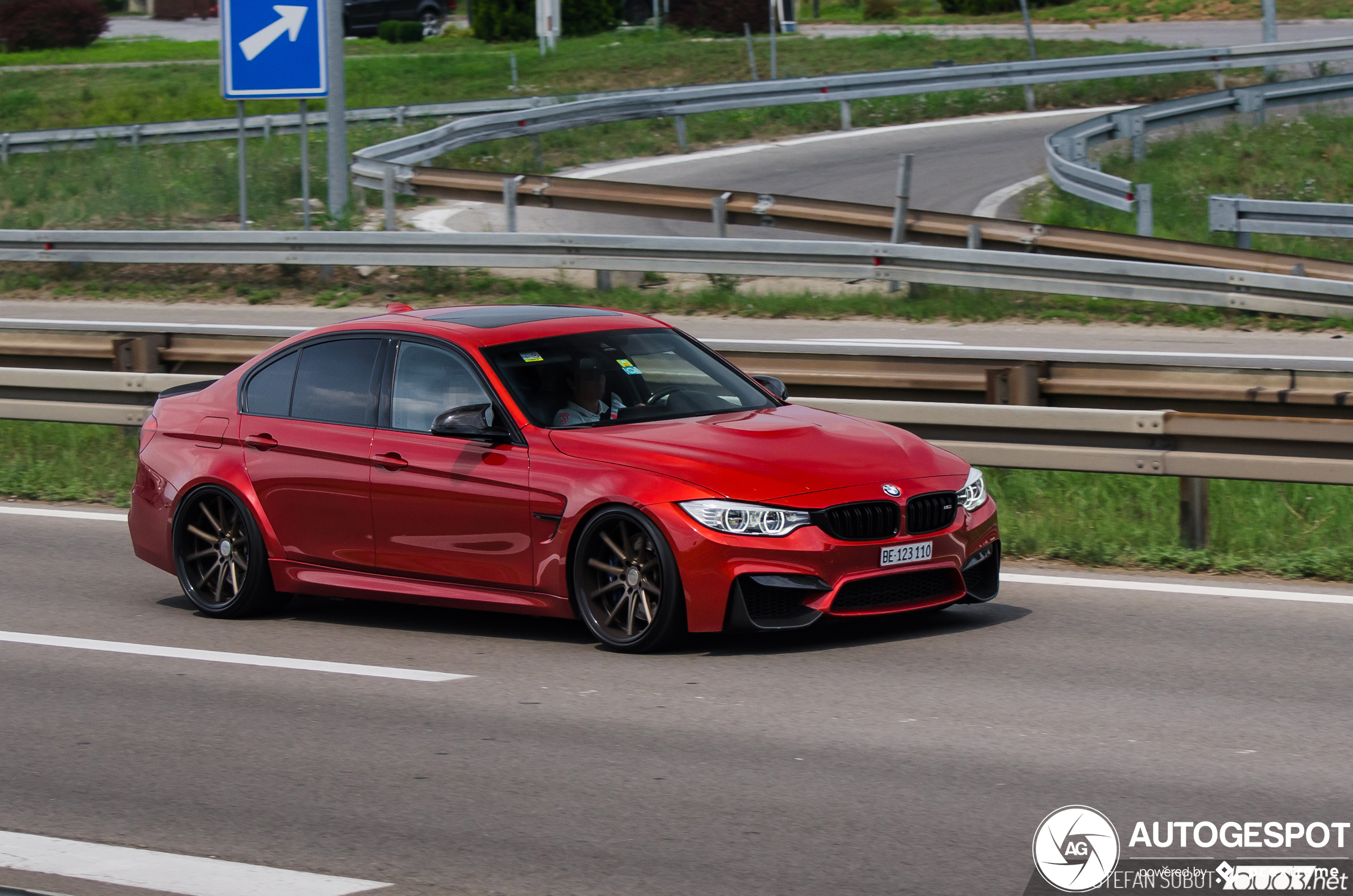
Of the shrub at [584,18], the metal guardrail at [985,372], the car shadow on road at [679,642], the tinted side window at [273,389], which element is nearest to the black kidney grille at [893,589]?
the car shadow on road at [679,642]

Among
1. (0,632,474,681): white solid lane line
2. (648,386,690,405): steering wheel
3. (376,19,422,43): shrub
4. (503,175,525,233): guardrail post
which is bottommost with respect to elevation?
(0,632,474,681): white solid lane line

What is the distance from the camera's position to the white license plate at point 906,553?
24.6ft

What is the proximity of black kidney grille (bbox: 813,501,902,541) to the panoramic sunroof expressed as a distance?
195 cm

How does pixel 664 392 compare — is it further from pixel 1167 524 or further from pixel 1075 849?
pixel 1075 849

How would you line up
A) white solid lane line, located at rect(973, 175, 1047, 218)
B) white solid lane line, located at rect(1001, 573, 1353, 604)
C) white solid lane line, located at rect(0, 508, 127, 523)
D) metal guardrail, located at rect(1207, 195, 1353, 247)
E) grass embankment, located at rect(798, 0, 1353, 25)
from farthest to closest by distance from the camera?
grass embankment, located at rect(798, 0, 1353, 25), white solid lane line, located at rect(973, 175, 1047, 218), metal guardrail, located at rect(1207, 195, 1353, 247), white solid lane line, located at rect(0, 508, 127, 523), white solid lane line, located at rect(1001, 573, 1353, 604)

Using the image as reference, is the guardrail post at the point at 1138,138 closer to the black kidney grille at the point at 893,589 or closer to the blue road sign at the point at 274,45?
the blue road sign at the point at 274,45

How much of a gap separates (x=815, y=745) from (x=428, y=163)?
920 inches

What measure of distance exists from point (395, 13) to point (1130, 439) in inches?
2491

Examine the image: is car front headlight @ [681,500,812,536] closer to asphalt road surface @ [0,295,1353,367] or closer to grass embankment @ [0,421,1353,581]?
grass embankment @ [0,421,1353,581]

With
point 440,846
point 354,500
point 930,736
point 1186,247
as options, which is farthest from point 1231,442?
point 1186,247

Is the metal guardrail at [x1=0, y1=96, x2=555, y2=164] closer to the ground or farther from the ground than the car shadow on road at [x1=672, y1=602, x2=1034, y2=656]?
farther from the ground

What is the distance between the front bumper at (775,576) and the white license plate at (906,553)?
2cm

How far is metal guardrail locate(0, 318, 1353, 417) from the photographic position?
32.3ft

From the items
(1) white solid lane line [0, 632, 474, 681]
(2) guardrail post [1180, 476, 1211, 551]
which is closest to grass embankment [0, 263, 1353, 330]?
(2) guardrail post [1180, 476, 1211, 551]
